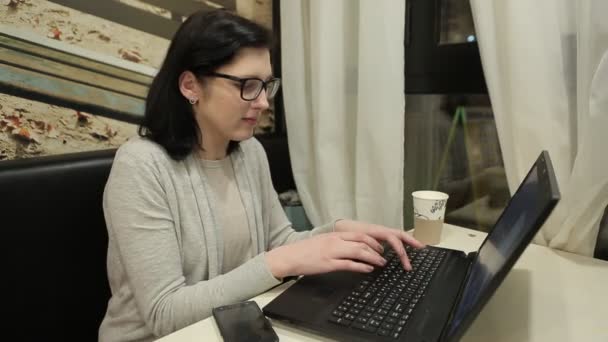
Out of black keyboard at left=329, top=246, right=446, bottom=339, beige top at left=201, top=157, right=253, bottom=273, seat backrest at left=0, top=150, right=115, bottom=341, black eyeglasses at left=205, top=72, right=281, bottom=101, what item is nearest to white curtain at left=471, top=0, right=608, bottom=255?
black keyboard at left=329, top=246, right=446, bottom=339

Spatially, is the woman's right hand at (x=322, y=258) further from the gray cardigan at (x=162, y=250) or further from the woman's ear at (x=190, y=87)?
the woman's ear at (x=190, y=87)

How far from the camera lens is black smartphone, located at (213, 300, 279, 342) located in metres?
0.64

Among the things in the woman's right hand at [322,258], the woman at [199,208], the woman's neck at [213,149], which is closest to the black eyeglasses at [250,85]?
the woman at [199,208]

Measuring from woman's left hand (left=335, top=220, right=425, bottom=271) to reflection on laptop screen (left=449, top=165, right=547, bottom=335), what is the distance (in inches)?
5.5

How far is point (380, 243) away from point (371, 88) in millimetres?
562

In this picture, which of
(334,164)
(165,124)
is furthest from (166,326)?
(334,164)

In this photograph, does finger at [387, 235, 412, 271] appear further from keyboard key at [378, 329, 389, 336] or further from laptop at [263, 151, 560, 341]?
keyboard key at [378, 329, 389, 336]

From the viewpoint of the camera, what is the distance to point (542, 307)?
0.77m

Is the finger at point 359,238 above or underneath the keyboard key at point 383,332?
above

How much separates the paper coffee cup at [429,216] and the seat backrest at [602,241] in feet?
→ 1.19

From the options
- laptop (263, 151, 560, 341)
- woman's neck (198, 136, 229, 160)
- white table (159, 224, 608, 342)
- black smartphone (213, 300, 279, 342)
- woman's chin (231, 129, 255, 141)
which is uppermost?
woman's chin (231, 129, 255, 141)

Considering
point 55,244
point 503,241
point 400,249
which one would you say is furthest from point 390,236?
point 55,244

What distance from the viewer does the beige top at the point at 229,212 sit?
1039mm

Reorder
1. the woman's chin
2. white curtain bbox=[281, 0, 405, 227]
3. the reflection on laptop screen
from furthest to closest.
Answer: white curtain bbox=[281, 0, 405, 227], the woman's chin, the reflection on laptop screen
